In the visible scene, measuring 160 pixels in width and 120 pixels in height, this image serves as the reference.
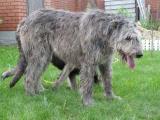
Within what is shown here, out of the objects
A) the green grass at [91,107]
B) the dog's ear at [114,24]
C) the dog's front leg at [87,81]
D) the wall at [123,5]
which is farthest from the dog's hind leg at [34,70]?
the wall at [123,5]

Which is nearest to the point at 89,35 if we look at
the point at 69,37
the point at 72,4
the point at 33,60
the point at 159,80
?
the point at 69,37

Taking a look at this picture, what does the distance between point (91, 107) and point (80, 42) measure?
1000mm

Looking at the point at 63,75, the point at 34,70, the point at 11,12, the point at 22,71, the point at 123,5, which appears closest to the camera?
the point at 34,70

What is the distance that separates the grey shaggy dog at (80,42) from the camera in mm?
6668

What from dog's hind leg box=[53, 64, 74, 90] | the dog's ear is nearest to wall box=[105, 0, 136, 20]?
dog's hind leg box=[53, 64, 74, 90]

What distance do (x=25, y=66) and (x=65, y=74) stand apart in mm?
720

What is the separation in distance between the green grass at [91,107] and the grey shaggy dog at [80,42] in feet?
0.87

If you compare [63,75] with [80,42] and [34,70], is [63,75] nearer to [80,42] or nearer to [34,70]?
[34,70]

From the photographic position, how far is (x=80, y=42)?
697cm

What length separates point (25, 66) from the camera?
779 centimetres

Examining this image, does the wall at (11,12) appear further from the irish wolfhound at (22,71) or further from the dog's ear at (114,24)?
the dog's ear at (114,24)

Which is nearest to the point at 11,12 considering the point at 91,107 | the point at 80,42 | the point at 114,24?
the point at 80,42

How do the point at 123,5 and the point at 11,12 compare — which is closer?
the point at 11,12

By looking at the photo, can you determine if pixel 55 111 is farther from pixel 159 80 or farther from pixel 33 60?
pixel 159 80
